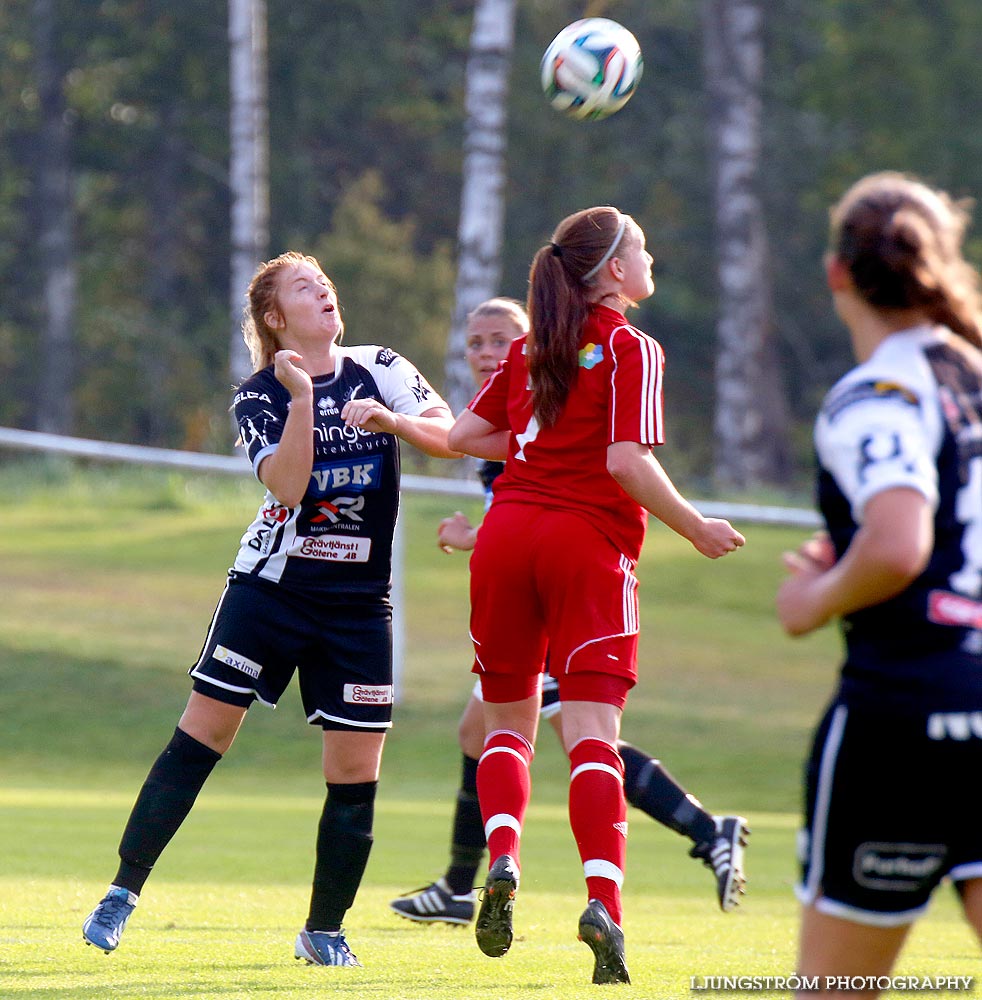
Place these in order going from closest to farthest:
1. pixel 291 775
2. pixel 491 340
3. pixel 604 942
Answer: pixel 604 942, pixel 491 340, pixel 291 775

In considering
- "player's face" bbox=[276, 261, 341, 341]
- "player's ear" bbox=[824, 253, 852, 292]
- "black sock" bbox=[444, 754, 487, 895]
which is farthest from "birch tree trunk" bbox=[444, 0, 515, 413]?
"player's ear" bbox=[824, 253, 852, 292]

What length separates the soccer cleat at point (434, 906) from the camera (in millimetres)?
6168

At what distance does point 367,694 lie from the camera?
16.8 ft

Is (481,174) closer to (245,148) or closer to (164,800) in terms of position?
(245,148)

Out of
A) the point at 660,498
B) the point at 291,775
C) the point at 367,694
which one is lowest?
the point at 291,775

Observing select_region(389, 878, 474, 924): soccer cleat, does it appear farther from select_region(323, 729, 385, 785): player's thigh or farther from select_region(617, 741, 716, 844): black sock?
select_region(323, 729, 385, 785): player's thigh

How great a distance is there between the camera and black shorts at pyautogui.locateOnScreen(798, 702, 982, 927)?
2.81 m

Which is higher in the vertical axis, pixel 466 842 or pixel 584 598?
pixel 584 598

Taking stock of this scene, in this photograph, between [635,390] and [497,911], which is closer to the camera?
[497,911]

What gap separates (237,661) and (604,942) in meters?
1.35

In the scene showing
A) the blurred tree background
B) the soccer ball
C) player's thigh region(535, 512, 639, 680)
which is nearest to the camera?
player's thigh region(535, 512, 639, 680)

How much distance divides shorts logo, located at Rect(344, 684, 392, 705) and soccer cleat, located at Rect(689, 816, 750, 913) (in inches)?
47.7

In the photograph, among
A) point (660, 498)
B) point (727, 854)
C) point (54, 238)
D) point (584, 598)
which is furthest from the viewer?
point (54, 238)

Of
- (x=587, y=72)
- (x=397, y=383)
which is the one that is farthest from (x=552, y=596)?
(x=587, y=72)
